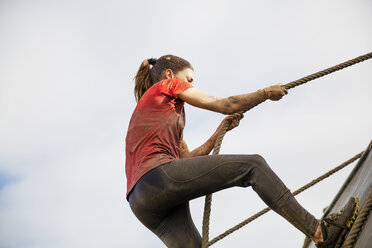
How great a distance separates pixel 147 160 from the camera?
4.29 meters

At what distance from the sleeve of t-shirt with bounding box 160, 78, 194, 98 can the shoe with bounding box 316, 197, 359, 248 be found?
4.42 feet

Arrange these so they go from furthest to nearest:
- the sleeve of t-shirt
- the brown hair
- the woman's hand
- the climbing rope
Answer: the brown hair → the woman's hand → the sleeve of t-shirt → the climbing rope

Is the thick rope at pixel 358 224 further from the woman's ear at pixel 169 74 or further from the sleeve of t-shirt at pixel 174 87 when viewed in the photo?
the woman's ear at pixel 169 74

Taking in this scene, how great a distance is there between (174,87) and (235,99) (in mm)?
455

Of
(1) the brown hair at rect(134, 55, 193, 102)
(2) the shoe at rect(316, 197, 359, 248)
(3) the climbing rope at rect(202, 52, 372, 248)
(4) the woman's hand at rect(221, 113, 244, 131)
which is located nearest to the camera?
(2) the shoe at rect(316, 197, 359, 248)

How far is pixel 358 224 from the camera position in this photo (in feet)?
12.8

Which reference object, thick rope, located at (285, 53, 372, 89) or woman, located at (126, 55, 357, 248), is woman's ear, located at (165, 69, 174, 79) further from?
thick rope, located at (285, 53, 372, 89)

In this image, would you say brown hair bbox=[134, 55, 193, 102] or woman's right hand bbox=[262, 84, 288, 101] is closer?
woman's right hand bbox=[262, 84, 288, 101]

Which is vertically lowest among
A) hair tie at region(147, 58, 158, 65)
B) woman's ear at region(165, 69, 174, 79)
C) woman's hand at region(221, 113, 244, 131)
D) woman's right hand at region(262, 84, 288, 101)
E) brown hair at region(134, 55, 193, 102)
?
woman's right hand at region(262, 84, 288, 101)

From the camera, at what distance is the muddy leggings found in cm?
406

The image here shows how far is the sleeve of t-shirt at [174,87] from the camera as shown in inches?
176

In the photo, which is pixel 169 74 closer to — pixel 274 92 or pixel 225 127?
pixel 225 127

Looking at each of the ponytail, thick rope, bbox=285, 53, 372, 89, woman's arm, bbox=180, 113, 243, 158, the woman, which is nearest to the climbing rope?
thick rope, bbox=285, 53, 372, 89

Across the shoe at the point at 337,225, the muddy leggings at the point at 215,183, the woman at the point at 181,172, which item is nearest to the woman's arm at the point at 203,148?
the woman at the point at 181,172
